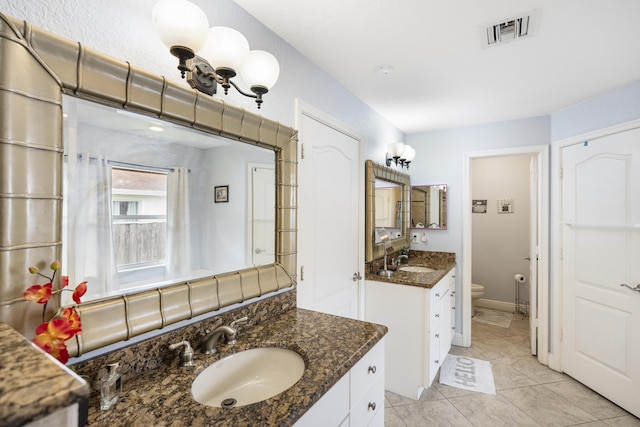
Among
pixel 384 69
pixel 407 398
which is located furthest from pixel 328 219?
pixel 407 398

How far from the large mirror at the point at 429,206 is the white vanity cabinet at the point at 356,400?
7.58 ft

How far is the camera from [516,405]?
7.40 ft

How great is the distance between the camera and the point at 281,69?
1.63 m

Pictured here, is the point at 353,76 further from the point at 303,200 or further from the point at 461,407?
the point at 461,407

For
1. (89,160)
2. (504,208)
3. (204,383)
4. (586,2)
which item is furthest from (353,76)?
→ (504,208)

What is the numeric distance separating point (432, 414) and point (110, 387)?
215 centimetres

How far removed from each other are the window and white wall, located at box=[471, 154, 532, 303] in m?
4.20

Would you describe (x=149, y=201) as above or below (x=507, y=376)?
above

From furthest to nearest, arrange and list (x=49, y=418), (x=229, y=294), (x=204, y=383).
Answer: (x=229, y=294) → (x=204, y=383) → (x=49, y=418)

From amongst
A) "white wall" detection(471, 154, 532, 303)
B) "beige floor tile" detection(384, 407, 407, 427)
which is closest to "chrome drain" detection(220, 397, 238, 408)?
"beige floor tile" detection(384, 407, 407, 427)

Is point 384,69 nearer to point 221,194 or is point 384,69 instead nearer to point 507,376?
point 221,194

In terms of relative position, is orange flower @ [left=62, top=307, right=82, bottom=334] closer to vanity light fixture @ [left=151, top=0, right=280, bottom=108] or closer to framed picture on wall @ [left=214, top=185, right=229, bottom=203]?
framed picture on wall @ [left=214, top=185, right=229, bottom=203]

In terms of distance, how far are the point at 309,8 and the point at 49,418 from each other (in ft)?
5.21

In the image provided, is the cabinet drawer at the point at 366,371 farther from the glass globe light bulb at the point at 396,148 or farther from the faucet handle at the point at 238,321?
the glass globe light bulb at the point at 396,148
